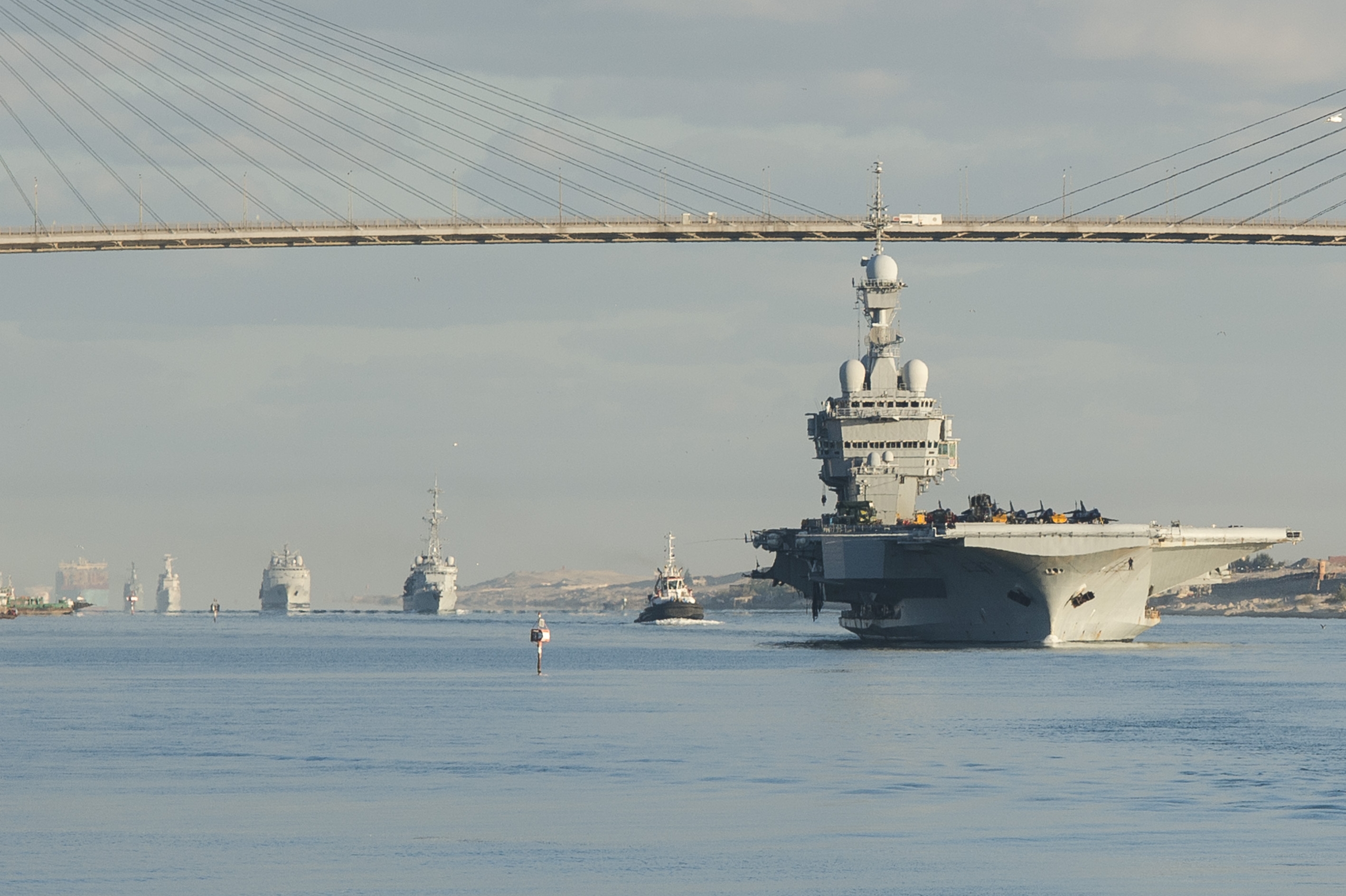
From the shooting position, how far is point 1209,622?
161 m

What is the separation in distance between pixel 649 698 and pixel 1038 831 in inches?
866

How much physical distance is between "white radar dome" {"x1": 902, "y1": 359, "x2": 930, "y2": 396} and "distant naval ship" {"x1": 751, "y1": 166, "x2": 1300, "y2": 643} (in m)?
0.06

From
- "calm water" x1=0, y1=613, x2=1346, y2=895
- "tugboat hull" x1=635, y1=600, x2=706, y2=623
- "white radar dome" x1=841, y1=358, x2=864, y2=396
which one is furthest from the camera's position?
"tugboat hull" x1=635, y1=600, x2=706, y2=623

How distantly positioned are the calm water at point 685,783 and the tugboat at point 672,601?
73.9 metres

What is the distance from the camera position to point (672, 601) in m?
130

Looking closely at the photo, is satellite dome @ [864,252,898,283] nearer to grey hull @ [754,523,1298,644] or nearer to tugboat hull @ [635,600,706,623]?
grey hull @ [754,523,1298,644]

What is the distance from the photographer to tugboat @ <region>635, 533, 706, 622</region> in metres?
129

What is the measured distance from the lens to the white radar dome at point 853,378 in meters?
79.6

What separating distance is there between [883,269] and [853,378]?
5632 millimetres

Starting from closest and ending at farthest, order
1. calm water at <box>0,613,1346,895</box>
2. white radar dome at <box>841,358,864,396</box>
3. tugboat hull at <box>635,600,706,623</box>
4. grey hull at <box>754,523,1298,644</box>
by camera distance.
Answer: calm water at <box>0,613,1346,895</box> → grey hull at <box>754,523,1298,644</box> → white radar dome at <box>841,358,864,396</box> → tugboat hull at <box>635,600,706,623</box>

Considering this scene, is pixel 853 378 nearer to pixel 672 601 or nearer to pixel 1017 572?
pixel 1017 572

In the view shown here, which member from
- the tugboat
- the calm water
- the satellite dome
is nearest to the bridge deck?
the satellite dome

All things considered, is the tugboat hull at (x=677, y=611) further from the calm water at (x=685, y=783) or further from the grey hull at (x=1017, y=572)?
the calm water at (x=685, y=783)

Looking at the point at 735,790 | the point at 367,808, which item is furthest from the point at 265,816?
the point at 735,790
